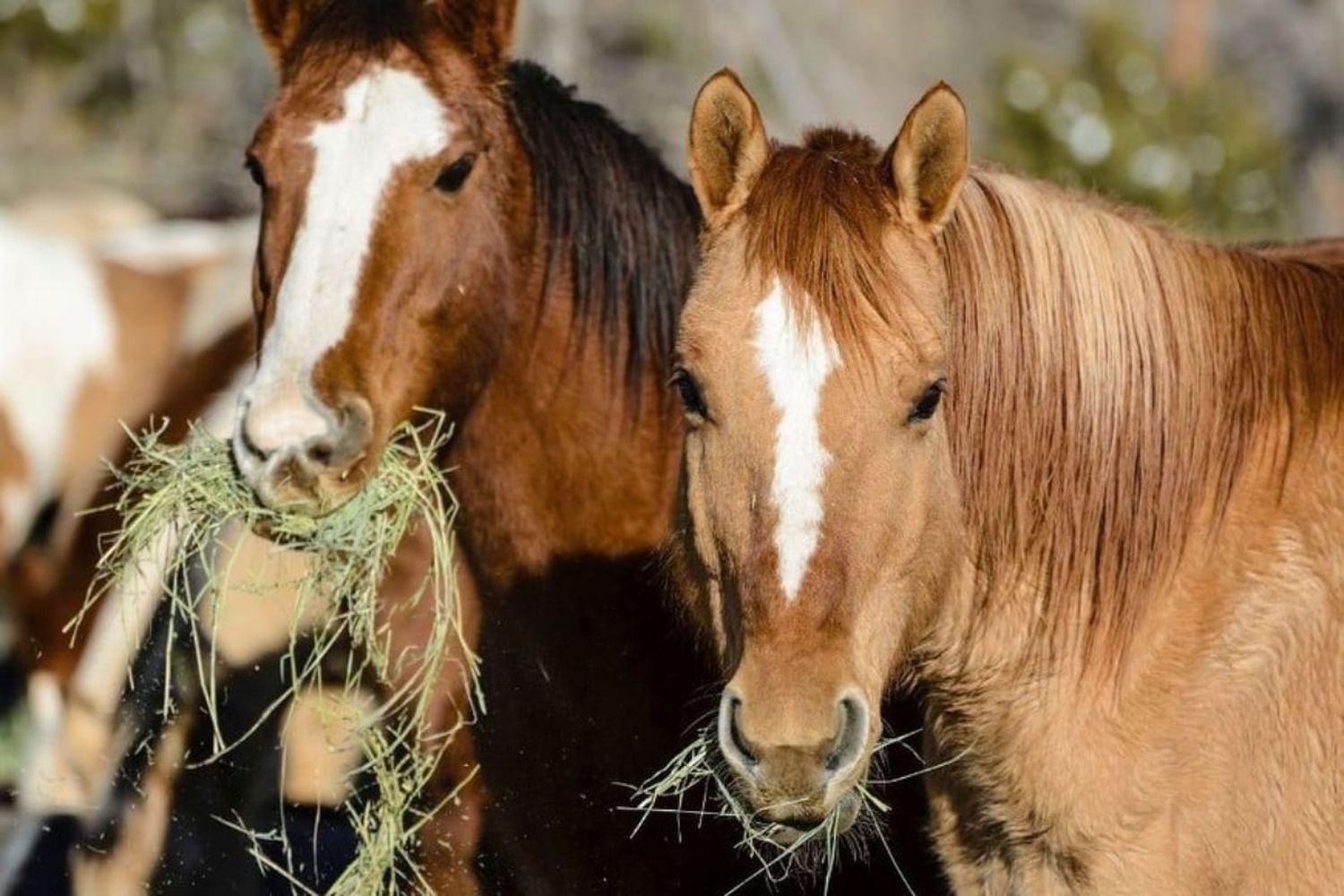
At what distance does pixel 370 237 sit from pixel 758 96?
352 inches

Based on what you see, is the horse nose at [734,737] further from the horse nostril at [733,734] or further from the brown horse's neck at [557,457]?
the brown horse's neck at [557,457]

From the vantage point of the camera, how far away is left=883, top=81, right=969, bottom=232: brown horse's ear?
304 centimetres

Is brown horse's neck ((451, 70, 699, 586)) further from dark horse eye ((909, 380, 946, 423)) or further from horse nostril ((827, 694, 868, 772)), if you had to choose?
horse nostril ((827, 694, 868, 772))

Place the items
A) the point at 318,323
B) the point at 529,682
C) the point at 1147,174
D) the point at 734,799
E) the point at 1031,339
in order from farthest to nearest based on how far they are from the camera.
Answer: the point at 1147,174 → the point at 529,682 → the point at 318,323 → the point at 1031,339 → the point at 734,799

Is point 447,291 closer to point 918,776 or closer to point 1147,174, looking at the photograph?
point 918,776

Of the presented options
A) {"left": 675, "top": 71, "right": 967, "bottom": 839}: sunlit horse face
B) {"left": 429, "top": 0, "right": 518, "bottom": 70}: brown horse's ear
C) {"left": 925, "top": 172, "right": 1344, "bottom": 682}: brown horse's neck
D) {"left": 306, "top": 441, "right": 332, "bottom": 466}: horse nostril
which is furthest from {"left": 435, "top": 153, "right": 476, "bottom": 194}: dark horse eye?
{"left": 925, "top": 172, "right": 1344, "bottom": 682}: brown horse's neck

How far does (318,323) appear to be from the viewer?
3820 millimetres

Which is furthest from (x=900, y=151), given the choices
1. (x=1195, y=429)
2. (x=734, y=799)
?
(x=734, y=799)

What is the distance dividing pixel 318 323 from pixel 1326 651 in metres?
2.04

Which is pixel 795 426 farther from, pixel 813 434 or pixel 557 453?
pixel 557 453

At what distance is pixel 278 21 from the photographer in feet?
14.5

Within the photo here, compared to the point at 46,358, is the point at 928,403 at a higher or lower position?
higher

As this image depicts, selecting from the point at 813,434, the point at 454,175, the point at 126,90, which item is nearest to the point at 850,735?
the point at 813,434

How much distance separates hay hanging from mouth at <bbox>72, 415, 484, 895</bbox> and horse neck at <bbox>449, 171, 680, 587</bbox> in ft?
0.34
